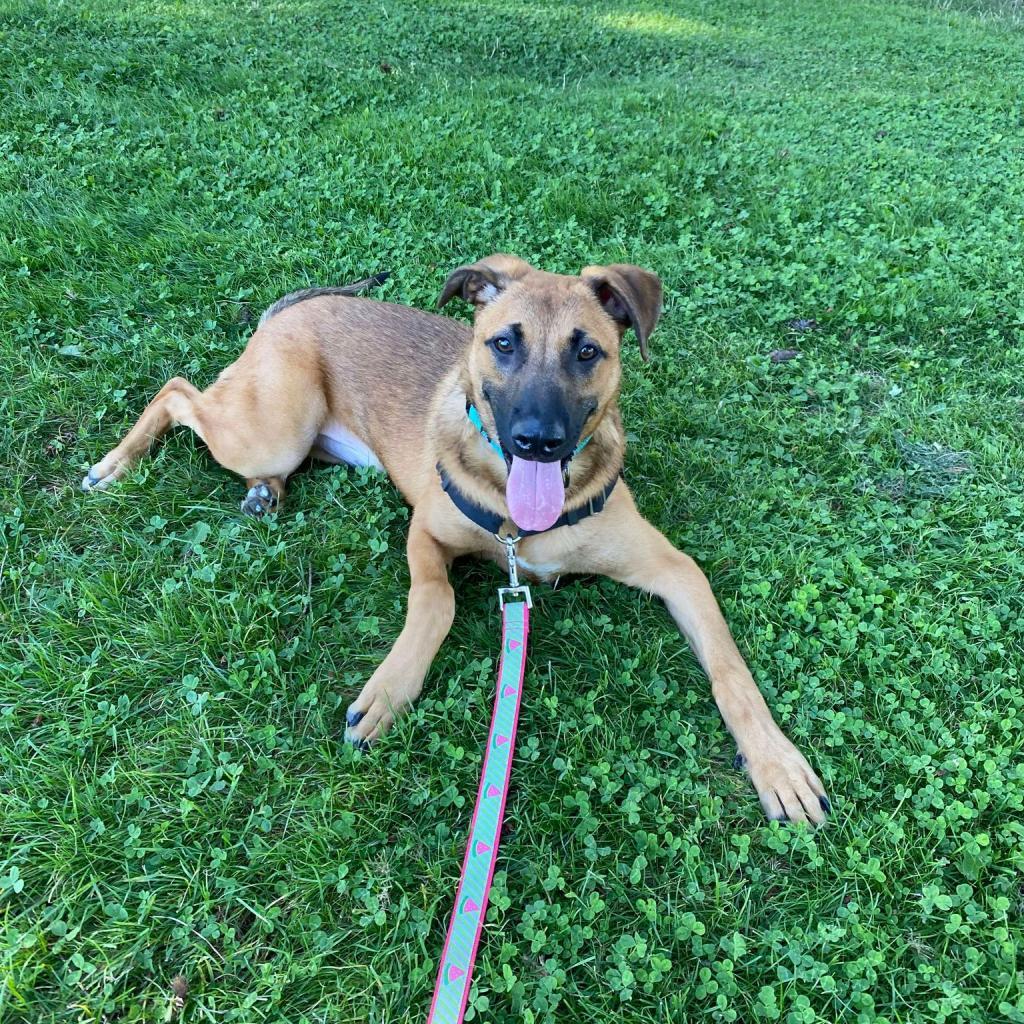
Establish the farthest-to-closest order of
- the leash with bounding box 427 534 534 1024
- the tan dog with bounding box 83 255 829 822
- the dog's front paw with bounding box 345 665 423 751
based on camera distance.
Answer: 1. the tan dog with bounding box 83 255 829 822
2. the dog's front paw with bounding box 345 665 423 751
3. the leash with bounding box 427 534 534 1024

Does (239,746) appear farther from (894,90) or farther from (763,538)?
(894,90)

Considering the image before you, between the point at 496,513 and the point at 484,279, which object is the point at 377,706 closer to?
the point at 496,513

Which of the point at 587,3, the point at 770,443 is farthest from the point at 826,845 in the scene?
the point at 587,3

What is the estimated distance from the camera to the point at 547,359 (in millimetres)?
3043

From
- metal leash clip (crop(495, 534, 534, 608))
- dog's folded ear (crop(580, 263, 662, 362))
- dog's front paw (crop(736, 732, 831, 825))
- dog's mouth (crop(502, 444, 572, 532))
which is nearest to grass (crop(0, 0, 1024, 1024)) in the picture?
dog's front paw (crop(736, 732, 831, 825))

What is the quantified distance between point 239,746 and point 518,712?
1.04 meters

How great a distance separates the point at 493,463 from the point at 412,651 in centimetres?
93

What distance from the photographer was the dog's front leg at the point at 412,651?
8.93 feet

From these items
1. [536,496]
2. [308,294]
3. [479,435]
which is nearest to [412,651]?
[536,496]

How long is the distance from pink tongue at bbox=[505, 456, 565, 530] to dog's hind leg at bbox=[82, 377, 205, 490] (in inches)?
74.4

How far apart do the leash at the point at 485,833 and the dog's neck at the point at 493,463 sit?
1.44ft

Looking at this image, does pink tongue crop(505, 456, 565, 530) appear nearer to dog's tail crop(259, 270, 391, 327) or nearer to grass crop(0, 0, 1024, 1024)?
grass crop(0, 0, 1024, 1024)

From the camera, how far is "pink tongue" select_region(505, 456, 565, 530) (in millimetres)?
3020

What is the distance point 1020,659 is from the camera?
303 centimetres
